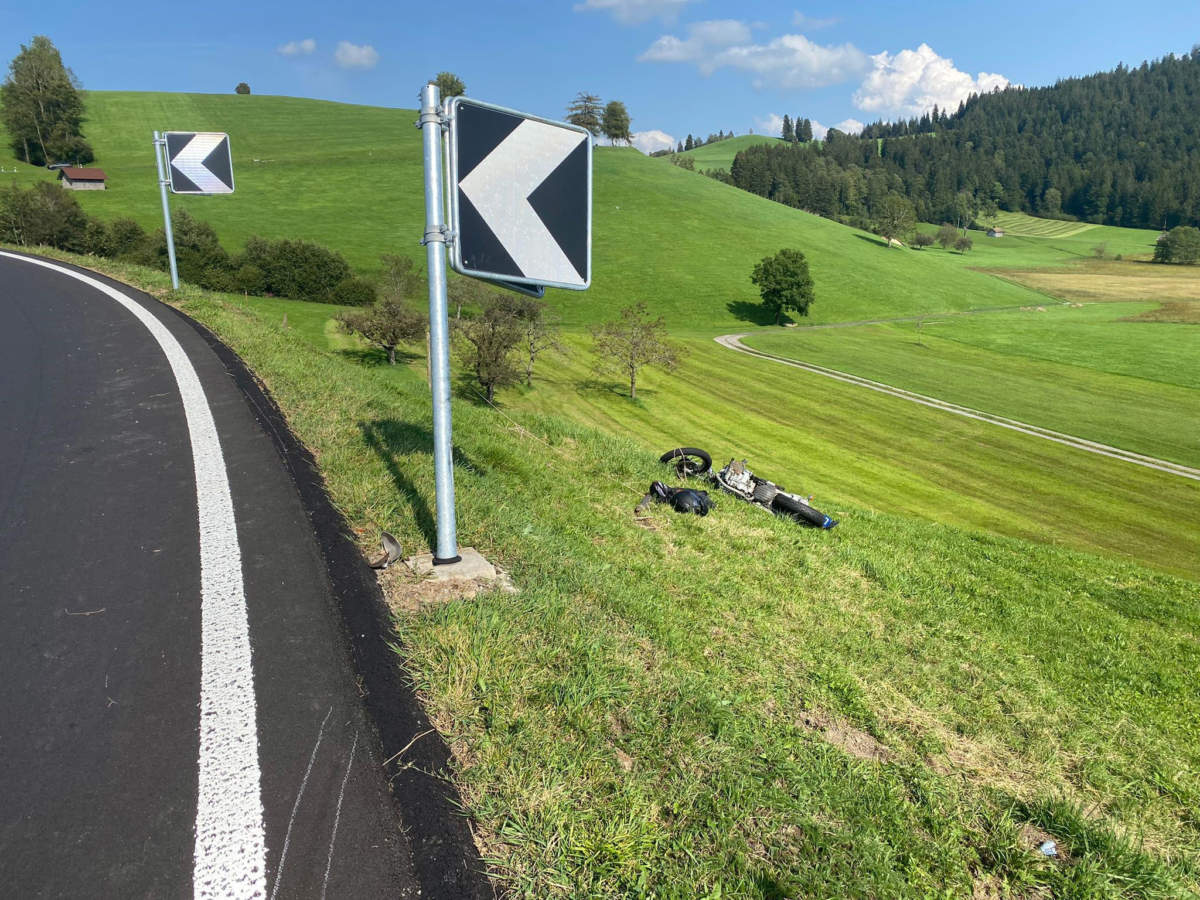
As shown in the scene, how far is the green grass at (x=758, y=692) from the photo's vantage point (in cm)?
272

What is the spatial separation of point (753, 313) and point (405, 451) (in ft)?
249

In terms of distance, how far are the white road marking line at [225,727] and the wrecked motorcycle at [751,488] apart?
680 centimetres

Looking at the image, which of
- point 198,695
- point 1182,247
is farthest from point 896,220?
point 198,695

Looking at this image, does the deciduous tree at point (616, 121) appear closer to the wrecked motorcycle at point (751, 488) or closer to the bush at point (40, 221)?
the bush at point (40, 221)

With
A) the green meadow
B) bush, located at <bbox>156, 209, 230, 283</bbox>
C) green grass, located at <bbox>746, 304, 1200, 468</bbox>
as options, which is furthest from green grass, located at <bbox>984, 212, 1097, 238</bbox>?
the green meadow

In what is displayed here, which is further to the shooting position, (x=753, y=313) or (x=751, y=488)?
(x=753, y=313)

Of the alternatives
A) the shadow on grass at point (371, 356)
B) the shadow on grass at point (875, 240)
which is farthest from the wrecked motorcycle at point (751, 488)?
the shadow on grass at point (875, 240)

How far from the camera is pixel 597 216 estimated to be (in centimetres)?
→ 9388

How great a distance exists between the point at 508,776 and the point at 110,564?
3127mm

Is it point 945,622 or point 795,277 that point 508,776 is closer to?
point 945,622

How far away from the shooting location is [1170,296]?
301ft

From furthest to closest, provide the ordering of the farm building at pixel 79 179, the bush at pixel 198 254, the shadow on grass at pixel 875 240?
1. the shadow on grass at pixel 875 240
2. the farm building at pixel 79 179
3. the bush at pixel 198 254

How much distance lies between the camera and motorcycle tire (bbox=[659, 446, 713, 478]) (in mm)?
10148

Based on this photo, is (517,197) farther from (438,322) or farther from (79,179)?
(79,179)
